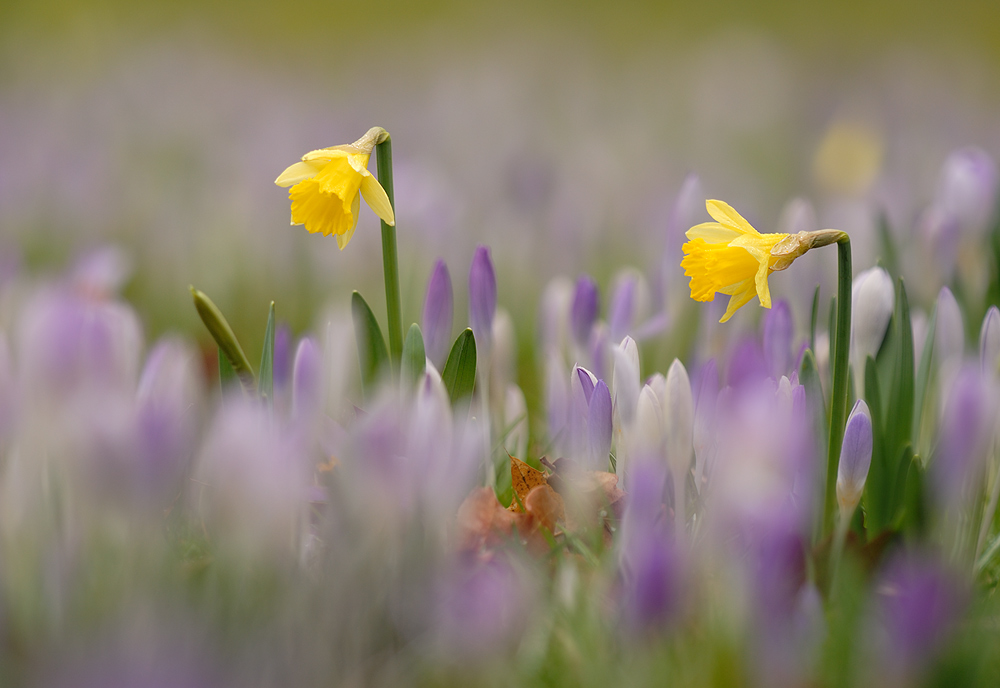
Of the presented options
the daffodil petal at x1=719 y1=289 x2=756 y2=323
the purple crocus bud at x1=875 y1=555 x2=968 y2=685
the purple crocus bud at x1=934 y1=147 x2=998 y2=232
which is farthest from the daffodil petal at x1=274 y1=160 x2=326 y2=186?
the purple crocus bud at x1=934 y1=147 x2=998 y2=232

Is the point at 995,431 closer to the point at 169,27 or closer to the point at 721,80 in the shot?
the point at 721,80

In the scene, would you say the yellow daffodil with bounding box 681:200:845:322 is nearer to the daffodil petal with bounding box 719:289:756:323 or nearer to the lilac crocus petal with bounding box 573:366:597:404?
the daffodil petal with bounding box 719:289:756:323

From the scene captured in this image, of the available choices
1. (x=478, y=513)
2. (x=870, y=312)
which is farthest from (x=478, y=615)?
(x=870, y=312)

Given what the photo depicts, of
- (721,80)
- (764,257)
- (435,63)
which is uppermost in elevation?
(435,63)

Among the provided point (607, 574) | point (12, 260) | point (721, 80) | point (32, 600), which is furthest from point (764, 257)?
point (721, 80)

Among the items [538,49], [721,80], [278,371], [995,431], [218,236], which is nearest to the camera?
[995,431]

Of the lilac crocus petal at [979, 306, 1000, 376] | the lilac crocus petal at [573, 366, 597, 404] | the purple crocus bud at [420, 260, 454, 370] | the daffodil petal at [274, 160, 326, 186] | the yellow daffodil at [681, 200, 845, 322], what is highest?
the daffodil petal at [274, 160, 326, 186]

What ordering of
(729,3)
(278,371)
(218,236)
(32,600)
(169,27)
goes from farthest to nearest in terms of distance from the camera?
(729,3) < (169,27) < (218,236) < (278,371) < (32,600)
